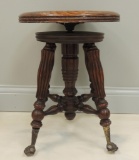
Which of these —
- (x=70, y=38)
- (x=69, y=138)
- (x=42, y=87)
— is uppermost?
(x=70, y=38)

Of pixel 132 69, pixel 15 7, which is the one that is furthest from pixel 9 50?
pixel 132 69

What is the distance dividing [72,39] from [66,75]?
23 cm

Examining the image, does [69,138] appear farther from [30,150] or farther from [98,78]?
[98,78]

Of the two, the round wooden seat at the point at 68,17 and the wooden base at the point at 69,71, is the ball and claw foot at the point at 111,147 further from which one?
the round wooden seat at the point at 68,17

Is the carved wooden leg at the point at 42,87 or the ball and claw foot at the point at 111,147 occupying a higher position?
the carved wooden leg at the point at 42,87

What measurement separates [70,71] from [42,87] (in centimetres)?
15

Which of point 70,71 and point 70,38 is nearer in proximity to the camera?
point 70,38

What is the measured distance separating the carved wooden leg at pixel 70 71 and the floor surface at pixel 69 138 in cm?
12

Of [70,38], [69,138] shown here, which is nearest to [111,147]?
[69,138]

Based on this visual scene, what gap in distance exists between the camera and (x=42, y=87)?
1.04 metres

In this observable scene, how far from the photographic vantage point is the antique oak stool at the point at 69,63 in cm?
83

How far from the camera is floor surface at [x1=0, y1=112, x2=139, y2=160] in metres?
1.00

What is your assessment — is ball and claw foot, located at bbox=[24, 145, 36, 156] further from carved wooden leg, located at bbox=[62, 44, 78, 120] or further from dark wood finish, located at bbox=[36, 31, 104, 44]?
dark wood finish, located at bbox=[36, 31, 104, 44]

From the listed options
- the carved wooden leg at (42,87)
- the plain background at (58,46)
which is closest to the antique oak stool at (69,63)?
the carved wooden leg at (42,87)
